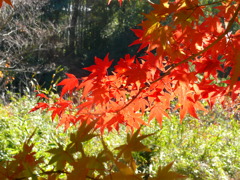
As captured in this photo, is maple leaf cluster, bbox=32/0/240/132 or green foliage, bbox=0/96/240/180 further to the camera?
green foliage, bbox=0/96/240/180

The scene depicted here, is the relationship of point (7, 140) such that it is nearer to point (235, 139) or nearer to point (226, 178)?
point (226, 178)

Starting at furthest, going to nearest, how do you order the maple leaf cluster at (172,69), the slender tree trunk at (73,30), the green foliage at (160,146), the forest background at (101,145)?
the slender tree trunk at (73,30) < the green foliage at (160,146) < the maple leaf cluster at (172,69) < the forest background at (101,145)

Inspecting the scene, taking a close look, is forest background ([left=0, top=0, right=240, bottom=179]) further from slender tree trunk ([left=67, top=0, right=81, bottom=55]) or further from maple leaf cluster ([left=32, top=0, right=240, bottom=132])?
slender tree trunk ([left=67, top=0, right=81, bottom=55])

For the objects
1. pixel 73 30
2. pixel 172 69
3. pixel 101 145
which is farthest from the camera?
pixel 73 30

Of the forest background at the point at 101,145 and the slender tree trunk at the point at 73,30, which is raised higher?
the slender tree trunk at the point at 73,30

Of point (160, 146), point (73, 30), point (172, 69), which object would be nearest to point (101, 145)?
point (160, 146)

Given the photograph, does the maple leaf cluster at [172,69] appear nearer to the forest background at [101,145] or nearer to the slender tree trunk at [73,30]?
the forest background at [101,145]

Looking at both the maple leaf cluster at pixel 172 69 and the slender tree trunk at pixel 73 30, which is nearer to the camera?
the maple leaf cluster at pixel 172 69

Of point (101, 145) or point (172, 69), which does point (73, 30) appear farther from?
point (172, 69)

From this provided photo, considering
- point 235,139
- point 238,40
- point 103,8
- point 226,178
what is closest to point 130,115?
point 238,40

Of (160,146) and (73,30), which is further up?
(73,30)

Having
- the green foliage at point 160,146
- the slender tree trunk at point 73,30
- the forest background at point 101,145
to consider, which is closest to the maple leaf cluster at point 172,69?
the forest background at point 101,145

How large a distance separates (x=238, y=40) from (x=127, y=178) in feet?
3.24

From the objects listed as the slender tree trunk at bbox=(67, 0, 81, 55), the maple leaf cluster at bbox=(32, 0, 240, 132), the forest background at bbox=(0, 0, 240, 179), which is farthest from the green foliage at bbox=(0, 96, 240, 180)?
the slender tree trunk at bbox=(67, 0, 81, 55)
